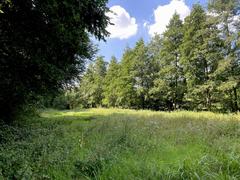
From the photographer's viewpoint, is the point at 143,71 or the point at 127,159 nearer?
the point at 127,159

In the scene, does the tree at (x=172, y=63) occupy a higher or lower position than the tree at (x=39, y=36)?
higher

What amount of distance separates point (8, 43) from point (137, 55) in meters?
31.0

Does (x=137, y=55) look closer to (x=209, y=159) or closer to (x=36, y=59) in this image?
(x=36, y=59)

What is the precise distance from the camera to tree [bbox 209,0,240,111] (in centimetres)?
2277

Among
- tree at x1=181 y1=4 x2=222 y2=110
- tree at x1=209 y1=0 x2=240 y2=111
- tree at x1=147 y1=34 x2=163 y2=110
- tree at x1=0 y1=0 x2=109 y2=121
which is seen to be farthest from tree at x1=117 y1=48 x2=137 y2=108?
tree at x1=0 y1=0 x2=109 y2=121

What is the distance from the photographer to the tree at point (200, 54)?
81.6 feet

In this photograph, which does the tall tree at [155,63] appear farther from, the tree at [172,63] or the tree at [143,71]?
the tree at [172,63]

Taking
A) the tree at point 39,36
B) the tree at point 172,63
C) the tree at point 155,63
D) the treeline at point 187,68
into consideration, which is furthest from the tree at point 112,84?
the tree at point 39,36

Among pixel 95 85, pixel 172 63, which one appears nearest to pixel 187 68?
pixel 172 63

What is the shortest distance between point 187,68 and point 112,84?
1835 cm

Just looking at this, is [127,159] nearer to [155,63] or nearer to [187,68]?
[187,68]

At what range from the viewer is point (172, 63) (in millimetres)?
31969

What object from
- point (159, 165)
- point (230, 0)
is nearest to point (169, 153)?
point (159, 165)

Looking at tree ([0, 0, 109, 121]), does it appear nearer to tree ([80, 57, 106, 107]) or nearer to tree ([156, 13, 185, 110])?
tree ([156, 13, 185, 110])
